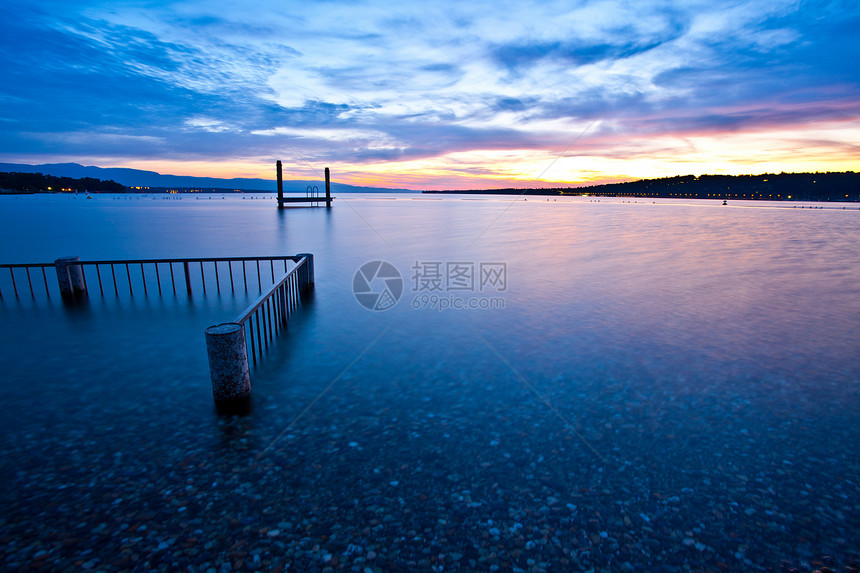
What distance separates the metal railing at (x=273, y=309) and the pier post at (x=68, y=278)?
6178 mm

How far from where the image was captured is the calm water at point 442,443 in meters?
3.72

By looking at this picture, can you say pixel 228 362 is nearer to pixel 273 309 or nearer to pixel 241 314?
pixel 241 314

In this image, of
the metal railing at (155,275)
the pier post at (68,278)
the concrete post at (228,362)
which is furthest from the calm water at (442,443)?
the metal railing at (155,275)

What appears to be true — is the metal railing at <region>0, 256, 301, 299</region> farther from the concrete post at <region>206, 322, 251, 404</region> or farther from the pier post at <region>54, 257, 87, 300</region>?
the concrete post at <region>206, 322, 251, 404</region>

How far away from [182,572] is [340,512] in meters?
1.32

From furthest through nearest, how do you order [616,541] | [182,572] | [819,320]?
[819,320]
[616,541]
[182,572]

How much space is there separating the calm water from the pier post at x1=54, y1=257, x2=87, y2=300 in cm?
183

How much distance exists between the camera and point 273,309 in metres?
10.1

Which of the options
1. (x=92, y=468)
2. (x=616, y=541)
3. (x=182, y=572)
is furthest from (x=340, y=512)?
(x=92, y=468)

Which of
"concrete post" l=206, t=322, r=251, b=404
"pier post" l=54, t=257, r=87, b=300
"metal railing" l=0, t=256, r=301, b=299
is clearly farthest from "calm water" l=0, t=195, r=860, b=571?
"metal railing" l=0, t=256, r=301, b=299

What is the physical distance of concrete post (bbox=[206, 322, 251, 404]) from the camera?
19.0 ft

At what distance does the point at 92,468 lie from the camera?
467 cm

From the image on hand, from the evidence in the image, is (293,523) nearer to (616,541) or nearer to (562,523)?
(562,523)

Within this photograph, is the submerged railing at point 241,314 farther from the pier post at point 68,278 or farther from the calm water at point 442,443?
the calm water at point 442,443
